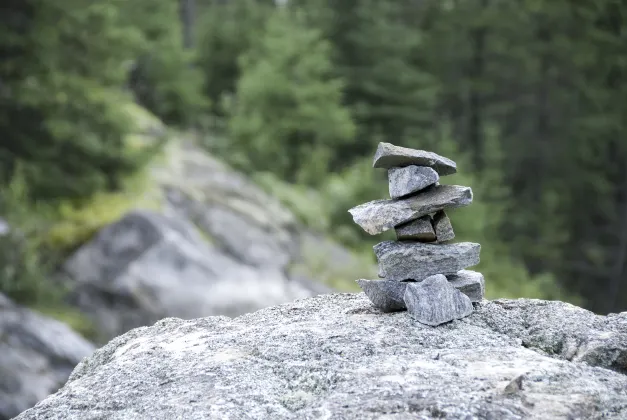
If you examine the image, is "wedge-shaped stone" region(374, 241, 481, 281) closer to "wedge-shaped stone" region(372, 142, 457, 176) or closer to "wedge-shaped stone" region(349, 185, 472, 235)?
"wedge-shaped stone" region(349, 185, 472, 235)

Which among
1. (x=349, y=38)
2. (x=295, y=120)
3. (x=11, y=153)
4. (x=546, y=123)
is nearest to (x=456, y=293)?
(x=11, y=153)

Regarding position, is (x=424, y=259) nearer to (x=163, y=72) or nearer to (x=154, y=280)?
(x=154, y=280)

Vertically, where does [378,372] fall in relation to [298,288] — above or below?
below

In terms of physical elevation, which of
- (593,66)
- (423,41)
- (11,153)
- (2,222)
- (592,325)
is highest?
(423,41)

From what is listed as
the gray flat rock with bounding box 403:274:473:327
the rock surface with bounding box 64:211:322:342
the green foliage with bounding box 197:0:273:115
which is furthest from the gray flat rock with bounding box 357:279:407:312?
the green foliage with bounding box 197:0:273:115

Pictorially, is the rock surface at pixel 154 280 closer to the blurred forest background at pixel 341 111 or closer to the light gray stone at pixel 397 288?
the blurred forest background at pixel 341 111

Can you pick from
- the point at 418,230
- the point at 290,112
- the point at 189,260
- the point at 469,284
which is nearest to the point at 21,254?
the point at 189,260

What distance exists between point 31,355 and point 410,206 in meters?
6.88

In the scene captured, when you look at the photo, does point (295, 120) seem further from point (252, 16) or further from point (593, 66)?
point (593, 66)

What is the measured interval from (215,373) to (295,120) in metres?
16.0

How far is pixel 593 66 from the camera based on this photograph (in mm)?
24125

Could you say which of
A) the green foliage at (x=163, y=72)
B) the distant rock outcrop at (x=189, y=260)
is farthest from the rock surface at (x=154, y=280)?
the green foliage at (x=163, y=72)

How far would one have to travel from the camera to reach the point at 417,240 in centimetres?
484

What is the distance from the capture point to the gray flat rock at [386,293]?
4715mm
